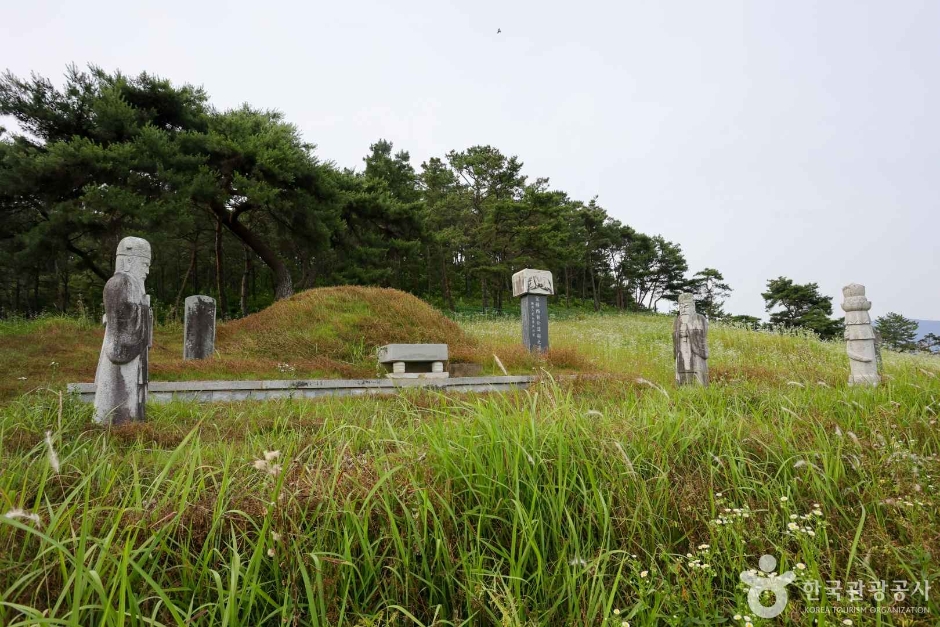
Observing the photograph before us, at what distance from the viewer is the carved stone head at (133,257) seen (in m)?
5.31

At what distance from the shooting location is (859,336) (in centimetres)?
712

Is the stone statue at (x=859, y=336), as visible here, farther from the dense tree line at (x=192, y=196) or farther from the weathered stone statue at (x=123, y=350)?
the dense tree line at (x=192, y=196)

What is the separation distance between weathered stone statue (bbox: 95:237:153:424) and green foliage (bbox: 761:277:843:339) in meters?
45.9

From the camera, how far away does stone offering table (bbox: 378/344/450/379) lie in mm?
9727

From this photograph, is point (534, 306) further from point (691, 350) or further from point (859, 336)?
point (859, 336)

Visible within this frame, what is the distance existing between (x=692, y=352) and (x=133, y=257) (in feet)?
27.5

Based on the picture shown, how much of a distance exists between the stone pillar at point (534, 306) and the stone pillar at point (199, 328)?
24.4ft

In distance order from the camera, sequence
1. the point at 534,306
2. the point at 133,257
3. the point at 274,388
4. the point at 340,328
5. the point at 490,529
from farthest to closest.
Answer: the point at 534,306, the point at 340,328, the point at 274,388, the point at 133,257, the point at 490,529

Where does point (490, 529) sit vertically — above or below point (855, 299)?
below

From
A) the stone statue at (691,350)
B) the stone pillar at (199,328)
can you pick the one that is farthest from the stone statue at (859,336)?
the stone pillar at (199,328)

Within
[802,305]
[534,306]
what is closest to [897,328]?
[802,305]

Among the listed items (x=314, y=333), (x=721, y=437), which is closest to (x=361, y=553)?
(x=721, y=437)

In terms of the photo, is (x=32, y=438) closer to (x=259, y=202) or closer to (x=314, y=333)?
(x=314, y=333)

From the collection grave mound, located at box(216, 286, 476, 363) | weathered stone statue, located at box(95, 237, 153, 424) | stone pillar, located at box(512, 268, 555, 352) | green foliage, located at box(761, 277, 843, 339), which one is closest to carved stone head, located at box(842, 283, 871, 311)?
stone pillar, located at box(512, 268, 555, 352)
